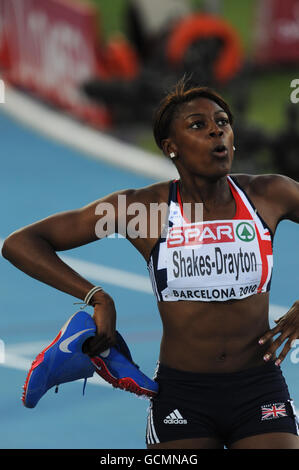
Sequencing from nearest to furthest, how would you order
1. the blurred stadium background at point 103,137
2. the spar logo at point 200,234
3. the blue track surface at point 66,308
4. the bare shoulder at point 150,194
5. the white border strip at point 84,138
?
the spar logo at point 200,234, the bare shoulder at point 150,194, the blue track surface at point 66,308, the blurred stadium background at point 103,137, the white border strip at point 84,138

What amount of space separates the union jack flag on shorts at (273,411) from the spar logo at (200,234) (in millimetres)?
826

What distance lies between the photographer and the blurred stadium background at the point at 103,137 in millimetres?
7254

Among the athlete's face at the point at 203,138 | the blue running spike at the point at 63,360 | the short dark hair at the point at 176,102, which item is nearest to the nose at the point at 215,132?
the athlete's face at the point at 203,138

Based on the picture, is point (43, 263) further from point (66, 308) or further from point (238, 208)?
point (66, 308)

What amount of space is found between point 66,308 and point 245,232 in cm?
443

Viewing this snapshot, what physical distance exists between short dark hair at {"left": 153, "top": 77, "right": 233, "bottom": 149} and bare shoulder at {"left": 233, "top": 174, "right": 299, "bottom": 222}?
35 centimetres

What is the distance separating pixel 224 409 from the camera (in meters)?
4.94

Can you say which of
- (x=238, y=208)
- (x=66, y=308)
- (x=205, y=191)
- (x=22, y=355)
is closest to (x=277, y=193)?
(x=238, y=208)

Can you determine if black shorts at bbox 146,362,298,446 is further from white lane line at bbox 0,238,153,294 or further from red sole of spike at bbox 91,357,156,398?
white lane line at bbox 0,238,153,294

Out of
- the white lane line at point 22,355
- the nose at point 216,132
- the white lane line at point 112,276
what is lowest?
the nose at point 216,132

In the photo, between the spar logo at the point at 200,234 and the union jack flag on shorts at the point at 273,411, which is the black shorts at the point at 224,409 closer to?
the union jack flag on shorts at the point at 273,411

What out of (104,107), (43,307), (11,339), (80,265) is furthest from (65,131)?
(11,339)

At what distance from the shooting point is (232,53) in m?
17.0
